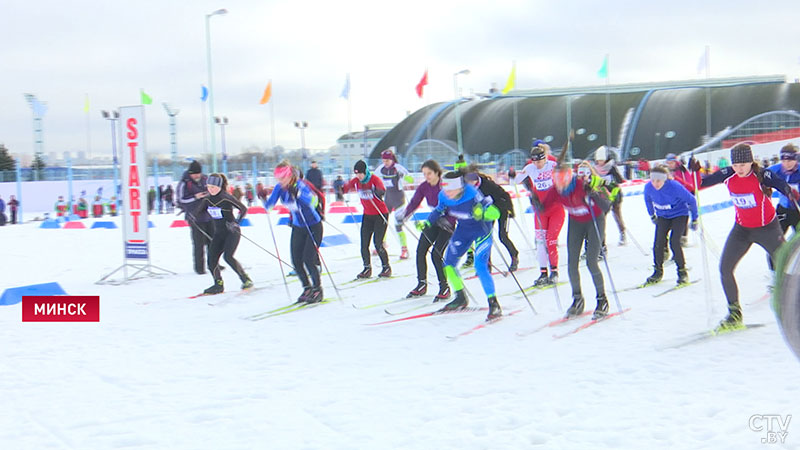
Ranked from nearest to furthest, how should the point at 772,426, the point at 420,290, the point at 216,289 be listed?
the point at 772,426, the point at 420,290, the point at 216,289

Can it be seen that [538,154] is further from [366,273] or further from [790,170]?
[366,273]

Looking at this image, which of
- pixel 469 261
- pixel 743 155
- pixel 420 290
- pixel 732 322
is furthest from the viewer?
pixel 469 261

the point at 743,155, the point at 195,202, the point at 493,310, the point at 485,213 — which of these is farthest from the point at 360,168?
the point at 743,155

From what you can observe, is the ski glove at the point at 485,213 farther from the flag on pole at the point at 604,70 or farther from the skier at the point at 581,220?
the flag on pole at the point at 604,70

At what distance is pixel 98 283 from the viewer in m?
9.48

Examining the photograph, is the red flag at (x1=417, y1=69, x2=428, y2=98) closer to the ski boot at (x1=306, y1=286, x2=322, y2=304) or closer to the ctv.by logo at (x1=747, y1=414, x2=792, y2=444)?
the ski boot at (x1=306, y1=286, x2=322, y2=304)

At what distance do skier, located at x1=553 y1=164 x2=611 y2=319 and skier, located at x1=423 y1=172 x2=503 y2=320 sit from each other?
69cm

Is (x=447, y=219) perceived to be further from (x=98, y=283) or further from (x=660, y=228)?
(x=98, y=283)

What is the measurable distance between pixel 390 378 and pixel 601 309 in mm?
2526

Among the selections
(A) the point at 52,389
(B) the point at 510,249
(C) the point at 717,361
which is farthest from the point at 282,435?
(B) the point at 510,249

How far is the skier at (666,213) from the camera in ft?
25.2

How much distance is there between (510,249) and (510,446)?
6024 mm

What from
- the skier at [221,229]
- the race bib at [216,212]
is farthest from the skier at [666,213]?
the race bib at [216,212]
